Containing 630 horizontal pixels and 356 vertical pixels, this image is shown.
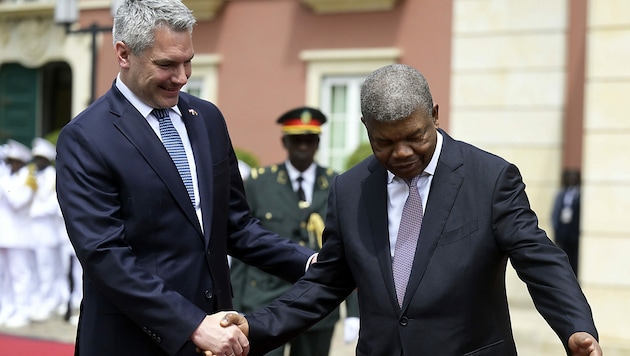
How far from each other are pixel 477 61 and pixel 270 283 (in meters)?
6.40

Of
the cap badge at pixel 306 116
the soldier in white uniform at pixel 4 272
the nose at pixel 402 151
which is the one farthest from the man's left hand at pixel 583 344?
the soldier in white uniform at pixel 4 272

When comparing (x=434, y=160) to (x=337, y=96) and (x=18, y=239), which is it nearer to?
(x=18, y=239)

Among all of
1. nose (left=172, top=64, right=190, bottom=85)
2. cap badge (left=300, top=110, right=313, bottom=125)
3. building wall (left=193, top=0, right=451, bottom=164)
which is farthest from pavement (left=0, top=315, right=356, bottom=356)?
nose (left=172, top=64, right=190, bottom=85)

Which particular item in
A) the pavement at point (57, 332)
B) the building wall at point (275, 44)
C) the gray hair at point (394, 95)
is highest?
the building wall at point (275, 44)

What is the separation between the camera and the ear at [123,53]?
353 centimetres

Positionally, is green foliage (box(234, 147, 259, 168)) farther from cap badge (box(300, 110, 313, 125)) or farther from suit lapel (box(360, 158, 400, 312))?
A: suit lapel (box(360, 158, 400, 312))

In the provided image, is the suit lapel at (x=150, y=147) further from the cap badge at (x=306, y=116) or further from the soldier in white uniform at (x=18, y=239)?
the soldier in white uniform at (x=18, y=239)

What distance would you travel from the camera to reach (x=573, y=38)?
11.5m

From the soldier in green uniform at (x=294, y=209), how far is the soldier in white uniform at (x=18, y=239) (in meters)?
5.06

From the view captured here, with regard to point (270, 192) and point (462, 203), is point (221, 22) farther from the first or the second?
point (462, 203)

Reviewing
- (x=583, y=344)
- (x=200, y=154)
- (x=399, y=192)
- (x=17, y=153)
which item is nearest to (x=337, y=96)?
(x=17, y=153)

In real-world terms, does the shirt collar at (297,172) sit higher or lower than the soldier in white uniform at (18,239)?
higher

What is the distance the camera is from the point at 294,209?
6.00 metres

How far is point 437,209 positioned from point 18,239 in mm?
8332
